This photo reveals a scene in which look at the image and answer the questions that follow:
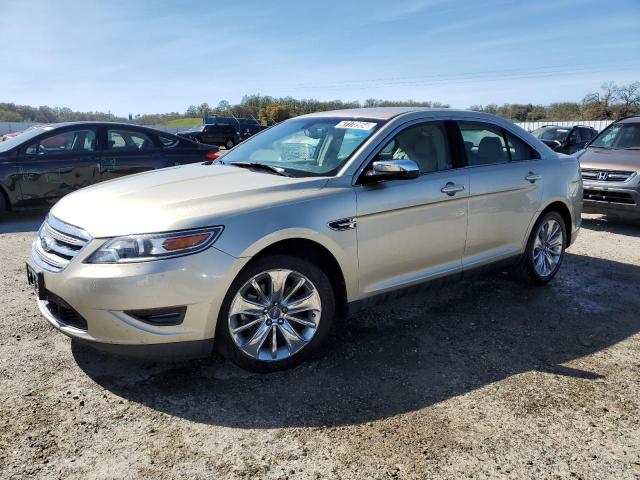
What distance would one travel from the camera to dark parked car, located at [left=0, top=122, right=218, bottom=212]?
785 centimetres

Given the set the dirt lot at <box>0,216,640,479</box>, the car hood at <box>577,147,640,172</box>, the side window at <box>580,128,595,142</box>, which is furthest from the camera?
the side window at <box>580,128,595,142</box>

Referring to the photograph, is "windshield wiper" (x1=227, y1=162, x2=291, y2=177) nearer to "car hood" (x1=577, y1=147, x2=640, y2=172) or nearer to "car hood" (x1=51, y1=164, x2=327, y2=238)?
"car hood" (x1=51, y1=164, x2=327, y2=238)

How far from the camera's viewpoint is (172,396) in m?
3.10

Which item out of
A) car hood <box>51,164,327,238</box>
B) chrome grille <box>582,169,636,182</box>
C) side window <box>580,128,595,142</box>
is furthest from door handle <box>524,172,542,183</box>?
side window <box>580,128,595,142</box>

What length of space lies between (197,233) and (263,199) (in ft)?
1.64

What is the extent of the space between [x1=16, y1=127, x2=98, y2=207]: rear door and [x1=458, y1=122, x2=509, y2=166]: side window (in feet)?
20.0

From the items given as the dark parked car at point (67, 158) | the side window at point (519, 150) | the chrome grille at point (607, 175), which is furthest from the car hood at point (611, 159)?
the dark parked car at point (67, 158)

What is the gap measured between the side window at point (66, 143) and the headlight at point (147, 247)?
6024 mm

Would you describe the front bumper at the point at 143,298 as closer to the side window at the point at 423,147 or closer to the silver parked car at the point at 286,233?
the silver parked car at the point at 286,233

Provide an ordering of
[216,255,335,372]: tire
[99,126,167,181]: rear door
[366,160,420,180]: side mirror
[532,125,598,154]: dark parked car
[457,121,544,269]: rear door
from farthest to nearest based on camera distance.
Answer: [532,125,598,154]: dark parked car < [99,126,167,181]: rear door < [457,121,544,269]: rear door < [366,160,420,180]: side mirror < [216,255,335,372]: tire

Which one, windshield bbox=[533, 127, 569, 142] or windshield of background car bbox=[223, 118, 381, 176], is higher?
windshield of background car bbox=[223, 118, 381, 176]

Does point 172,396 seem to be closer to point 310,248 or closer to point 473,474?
point 310,248

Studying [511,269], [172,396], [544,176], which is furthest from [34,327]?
[544,176]

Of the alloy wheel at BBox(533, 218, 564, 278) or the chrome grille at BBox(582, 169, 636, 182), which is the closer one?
the alloy wheel at BBox(533, 218, 564, 278)
